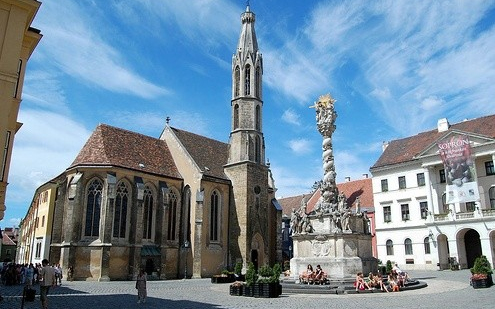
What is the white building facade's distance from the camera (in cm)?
3644

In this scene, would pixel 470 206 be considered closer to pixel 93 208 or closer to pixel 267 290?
pixel 267 290

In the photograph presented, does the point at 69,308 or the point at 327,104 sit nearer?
the point at 69,308

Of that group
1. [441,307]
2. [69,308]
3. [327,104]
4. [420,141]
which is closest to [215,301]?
[69,308]

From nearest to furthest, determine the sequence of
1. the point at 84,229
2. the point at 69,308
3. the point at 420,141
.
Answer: the point at 69,308
the point at 84,229
the point at 420,141

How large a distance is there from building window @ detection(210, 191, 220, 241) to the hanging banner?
21.2 metres

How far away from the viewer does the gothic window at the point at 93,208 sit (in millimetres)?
31594

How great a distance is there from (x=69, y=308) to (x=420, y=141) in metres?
40.0

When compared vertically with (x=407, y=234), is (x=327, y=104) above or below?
above

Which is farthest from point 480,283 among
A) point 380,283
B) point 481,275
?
point 380,283

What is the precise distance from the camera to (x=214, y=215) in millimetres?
38156

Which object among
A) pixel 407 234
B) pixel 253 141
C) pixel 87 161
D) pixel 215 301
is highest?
pixel 253 141

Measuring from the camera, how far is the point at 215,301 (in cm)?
1573

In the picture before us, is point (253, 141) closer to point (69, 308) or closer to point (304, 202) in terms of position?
point (304, 202)

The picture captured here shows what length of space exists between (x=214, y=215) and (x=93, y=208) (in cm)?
1102
